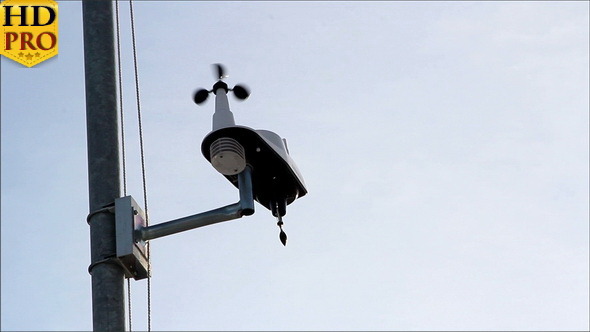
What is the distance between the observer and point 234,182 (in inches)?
238

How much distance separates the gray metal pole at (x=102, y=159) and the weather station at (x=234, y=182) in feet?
0.28

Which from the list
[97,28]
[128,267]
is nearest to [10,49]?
[97,28]

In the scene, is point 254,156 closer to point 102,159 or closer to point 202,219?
point 202,219

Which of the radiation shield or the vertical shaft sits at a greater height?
the vertical shaft

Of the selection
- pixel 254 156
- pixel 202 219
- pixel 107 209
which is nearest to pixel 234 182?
pixel 254 156

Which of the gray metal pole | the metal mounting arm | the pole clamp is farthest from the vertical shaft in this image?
the pole clamp

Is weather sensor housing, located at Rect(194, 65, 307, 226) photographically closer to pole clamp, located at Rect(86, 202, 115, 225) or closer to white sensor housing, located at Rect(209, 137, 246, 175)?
white sensor housing, located at Rect(209, 137, 246, 175)

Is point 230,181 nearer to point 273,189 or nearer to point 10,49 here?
point 273,189

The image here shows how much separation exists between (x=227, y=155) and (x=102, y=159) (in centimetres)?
65

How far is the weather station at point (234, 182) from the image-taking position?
575 centimetres

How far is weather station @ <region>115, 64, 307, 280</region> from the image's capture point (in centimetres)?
575

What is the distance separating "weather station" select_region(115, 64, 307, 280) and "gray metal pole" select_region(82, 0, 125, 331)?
0.08 m

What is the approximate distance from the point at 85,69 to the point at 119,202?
877 mm

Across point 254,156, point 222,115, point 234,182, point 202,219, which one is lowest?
point 202,219
